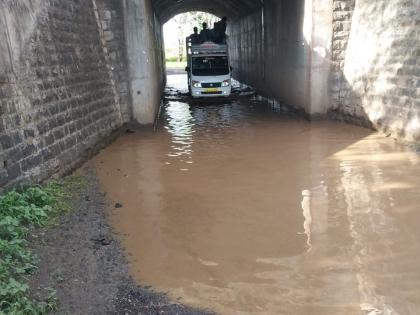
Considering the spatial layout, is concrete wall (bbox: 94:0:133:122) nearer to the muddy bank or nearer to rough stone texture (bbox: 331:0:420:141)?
rough stone texture (bbox: 331:0:420:141)

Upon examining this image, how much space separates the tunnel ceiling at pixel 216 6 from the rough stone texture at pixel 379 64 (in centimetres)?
859

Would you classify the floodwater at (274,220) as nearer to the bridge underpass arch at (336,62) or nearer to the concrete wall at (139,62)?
the bridge underpass arch at (336,62)

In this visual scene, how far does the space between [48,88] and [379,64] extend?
333 inches

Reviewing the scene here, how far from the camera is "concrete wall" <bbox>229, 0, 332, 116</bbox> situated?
13234 mm

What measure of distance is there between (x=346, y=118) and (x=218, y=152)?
197 inches

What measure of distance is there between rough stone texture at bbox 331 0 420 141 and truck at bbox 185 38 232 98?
6.97 metres

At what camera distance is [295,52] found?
14.9 metres

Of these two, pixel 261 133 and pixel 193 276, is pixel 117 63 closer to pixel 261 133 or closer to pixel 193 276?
pixel 261 133

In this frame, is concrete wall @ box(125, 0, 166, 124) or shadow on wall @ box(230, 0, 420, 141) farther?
concrete wall @ box(125, 0, 166, 124)

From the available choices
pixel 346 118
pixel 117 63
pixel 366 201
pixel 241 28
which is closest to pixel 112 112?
pixel 117 63

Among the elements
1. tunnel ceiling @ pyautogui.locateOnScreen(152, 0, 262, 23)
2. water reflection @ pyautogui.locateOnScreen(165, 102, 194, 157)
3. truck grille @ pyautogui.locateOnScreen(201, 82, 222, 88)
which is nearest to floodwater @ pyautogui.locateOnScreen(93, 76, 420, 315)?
water reflection @ pyautogui.locateOnScreen(165, 102, 194, 157)

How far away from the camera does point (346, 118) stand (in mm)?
13203

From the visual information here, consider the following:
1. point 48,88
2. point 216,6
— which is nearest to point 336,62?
point 48,88

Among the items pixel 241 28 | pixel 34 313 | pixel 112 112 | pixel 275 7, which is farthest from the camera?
pixel 241 28
